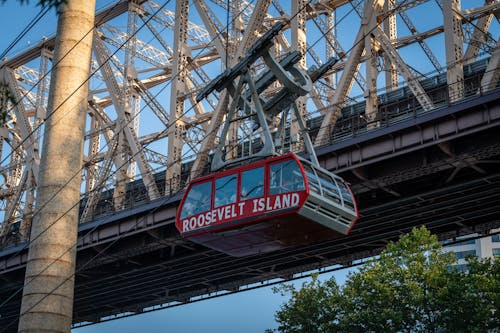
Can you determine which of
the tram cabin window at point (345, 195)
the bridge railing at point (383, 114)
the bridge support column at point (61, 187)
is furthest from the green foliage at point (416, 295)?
the bridge support column at point (61, 187)

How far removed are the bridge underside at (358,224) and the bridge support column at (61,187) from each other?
18192 millimetres

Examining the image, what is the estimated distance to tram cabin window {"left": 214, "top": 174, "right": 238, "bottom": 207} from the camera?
3159 cm

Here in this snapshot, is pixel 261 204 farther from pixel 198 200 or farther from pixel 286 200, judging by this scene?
pixel 198 200

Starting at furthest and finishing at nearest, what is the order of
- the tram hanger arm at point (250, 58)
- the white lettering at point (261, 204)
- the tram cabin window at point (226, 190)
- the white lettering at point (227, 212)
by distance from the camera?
the tram hanger arm at point (250, 58) → the tram cabin window at point (226, 190) → the white lettering at point (227, 212) → the white lettering at point (261, 204)

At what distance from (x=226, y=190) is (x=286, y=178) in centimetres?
248

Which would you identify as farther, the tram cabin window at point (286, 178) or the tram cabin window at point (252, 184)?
the tram cabin window at point (252, 184)

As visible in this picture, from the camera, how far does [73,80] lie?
2861 centimetres

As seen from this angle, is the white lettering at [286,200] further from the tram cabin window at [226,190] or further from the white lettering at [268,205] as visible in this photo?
the tram cabin window at [226,190]

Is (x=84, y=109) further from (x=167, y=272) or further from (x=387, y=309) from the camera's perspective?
(x=167, y=272)

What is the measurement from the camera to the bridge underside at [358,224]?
140 feet

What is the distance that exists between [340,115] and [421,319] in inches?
512

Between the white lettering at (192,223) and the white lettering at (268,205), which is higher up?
the white lettering at (192,223)

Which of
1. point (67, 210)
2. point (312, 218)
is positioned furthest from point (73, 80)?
point (312, 218)

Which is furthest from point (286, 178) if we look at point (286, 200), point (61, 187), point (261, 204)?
point (61, 187)
